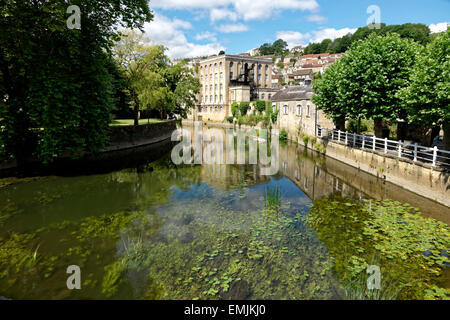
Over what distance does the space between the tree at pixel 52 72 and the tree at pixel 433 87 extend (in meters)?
15.6

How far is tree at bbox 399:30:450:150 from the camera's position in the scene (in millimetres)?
10305

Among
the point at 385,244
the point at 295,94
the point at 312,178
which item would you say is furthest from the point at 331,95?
the point at 385,244

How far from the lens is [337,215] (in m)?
10.2

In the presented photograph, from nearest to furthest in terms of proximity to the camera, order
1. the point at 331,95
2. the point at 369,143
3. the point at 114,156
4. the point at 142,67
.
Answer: the point at 369,143, the point at 331,95, the point at 114,156, the point at 142,67

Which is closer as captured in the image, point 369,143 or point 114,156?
point 369,143

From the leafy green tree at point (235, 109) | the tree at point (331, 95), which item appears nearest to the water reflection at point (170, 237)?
the tree at point (331, 95)

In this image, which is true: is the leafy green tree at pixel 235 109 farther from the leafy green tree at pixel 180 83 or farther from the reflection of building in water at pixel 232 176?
the reflection of building in water at pixel 232 176

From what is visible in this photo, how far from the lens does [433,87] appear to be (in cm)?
1098

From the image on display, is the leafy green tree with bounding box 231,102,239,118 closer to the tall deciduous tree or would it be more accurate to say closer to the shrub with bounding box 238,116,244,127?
the shrub with bounding box 238,116,244,127

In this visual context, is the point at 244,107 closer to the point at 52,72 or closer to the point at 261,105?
the point at 261,105

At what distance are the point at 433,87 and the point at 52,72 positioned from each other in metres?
18.3

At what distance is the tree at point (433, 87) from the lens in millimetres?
10305
